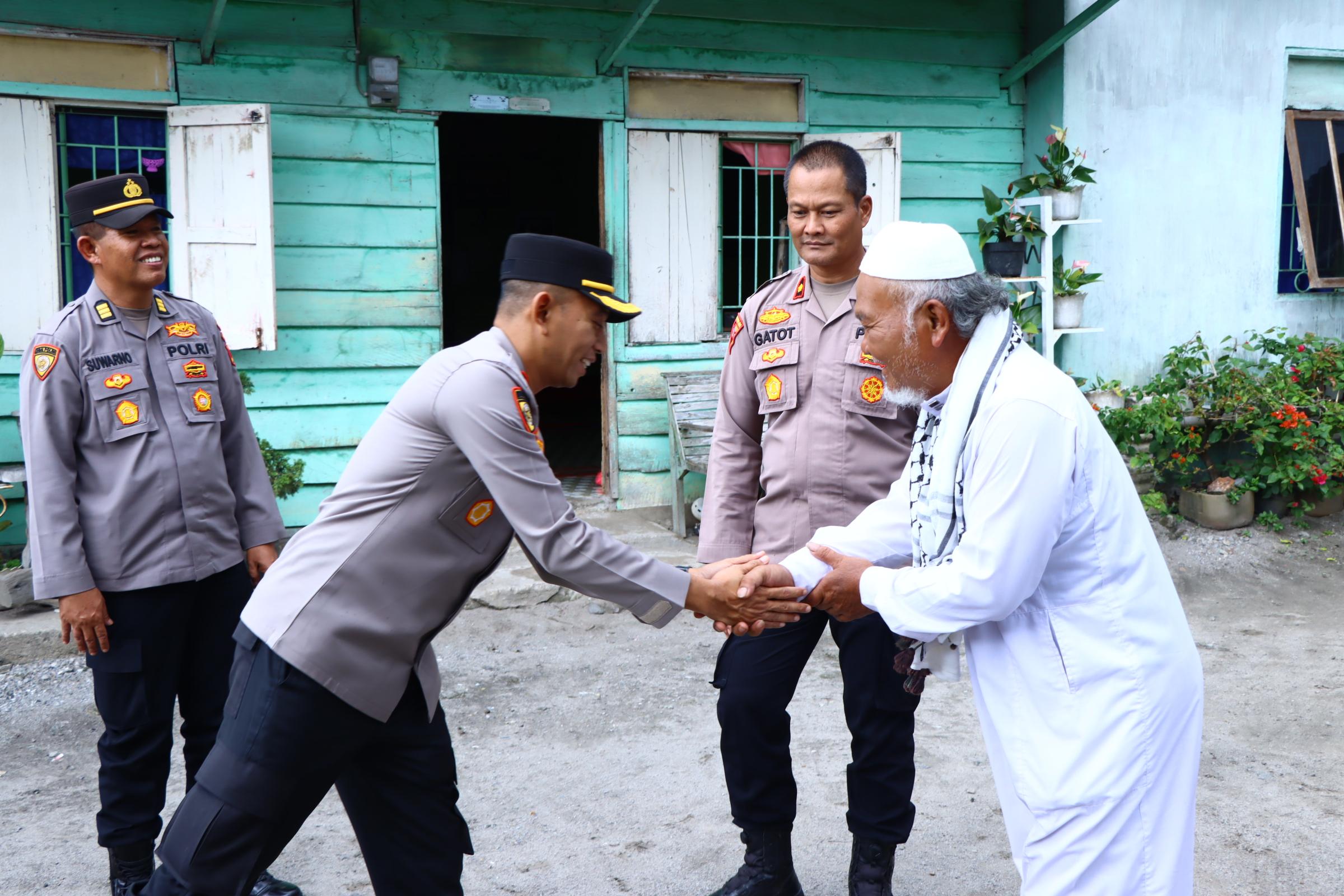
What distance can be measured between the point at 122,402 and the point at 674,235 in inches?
177

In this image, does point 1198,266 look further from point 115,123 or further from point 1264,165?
point 115,123

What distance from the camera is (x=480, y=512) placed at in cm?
244

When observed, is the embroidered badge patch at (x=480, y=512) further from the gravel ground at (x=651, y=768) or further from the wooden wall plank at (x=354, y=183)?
the wooden wall plank at (x=354, y=183)

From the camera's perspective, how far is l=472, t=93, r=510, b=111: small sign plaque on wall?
674 centimetres

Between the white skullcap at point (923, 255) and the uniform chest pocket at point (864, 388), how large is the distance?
866 mm

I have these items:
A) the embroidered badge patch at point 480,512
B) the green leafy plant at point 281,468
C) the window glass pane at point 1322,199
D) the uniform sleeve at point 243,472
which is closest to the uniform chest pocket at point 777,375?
the embroidered badge patch at point 480,512

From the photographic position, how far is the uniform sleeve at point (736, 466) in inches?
132

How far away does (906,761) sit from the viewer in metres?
3.07

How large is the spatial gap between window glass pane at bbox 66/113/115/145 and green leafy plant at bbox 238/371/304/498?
4.60ft

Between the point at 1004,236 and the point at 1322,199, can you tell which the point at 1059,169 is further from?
the point at 1322,199

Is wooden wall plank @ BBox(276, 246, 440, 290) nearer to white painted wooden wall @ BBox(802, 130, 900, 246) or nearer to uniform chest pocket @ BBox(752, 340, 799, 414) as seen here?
white painted wooden wall @ BBox(802, 130, 900, 246)

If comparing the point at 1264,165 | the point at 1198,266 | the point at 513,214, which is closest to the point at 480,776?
the point at 1198,266

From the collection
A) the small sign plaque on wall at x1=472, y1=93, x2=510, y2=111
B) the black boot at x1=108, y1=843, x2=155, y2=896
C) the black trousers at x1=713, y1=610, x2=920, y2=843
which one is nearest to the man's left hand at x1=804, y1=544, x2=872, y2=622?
the black trousers at x1=713, y1=610, x2=920, y2=843

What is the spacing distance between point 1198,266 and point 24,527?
25.2 ft
